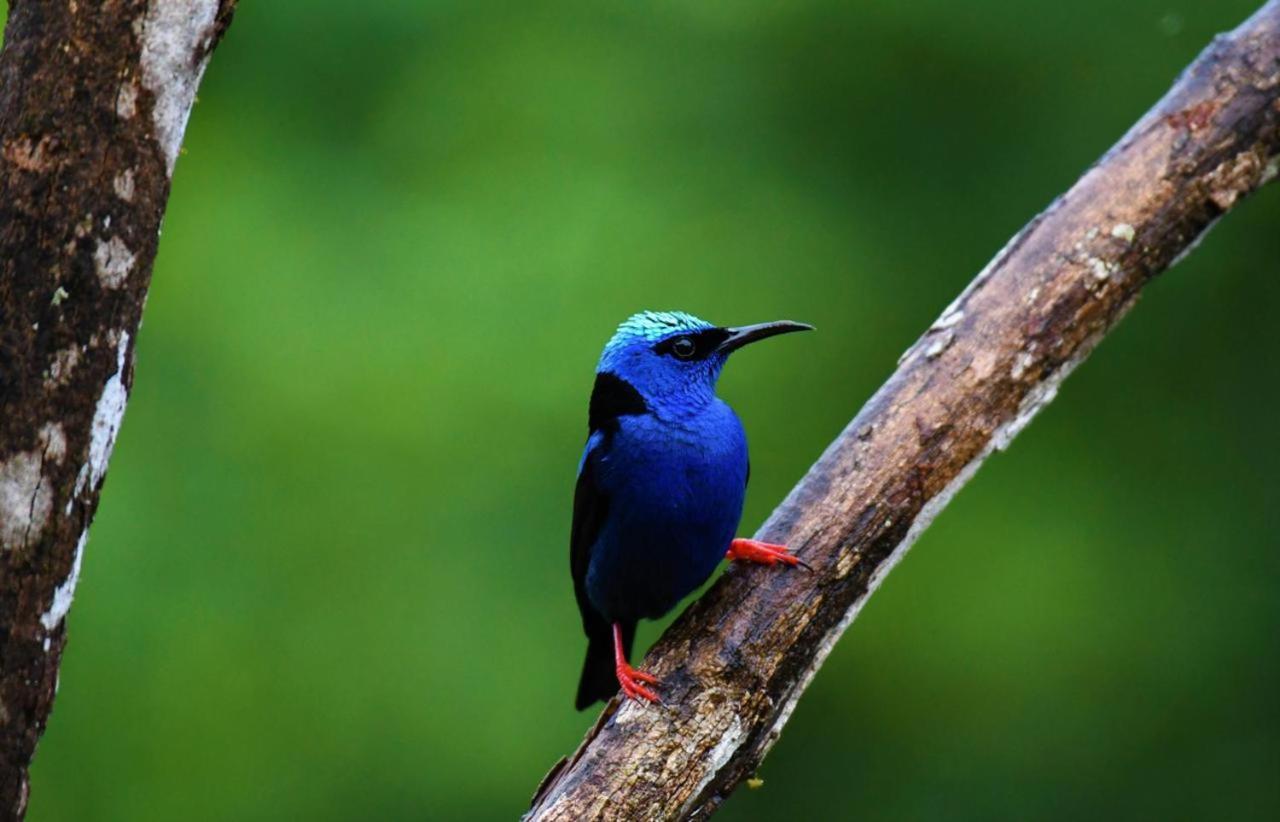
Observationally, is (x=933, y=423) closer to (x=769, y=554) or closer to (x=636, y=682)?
(x=769, y=554)

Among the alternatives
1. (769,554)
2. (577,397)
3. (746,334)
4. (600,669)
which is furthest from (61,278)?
(577,397)

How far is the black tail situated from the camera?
15.6 ft

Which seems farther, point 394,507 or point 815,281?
point 815,281

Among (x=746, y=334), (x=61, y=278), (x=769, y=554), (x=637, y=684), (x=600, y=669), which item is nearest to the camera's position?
(x=61, y=278)

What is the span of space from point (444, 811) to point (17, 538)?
15.4 feet

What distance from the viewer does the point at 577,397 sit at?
7121 millimetres

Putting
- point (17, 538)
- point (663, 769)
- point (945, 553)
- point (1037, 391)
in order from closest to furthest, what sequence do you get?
point (17, 538)
point (663, 769)
point (1037, 391)
point (945, 553)

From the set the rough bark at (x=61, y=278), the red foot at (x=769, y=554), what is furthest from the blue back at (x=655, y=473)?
the rough bark at (x=61, y=278)

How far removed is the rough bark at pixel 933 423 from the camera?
3.71m

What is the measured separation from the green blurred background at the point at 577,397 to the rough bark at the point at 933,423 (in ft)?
10.3

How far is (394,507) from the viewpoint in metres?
7.25

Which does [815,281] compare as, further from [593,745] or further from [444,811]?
[593,745]

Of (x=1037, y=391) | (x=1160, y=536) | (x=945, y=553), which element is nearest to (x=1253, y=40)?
(x=1037, y=391)

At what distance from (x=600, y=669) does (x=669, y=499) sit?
2.33ft
